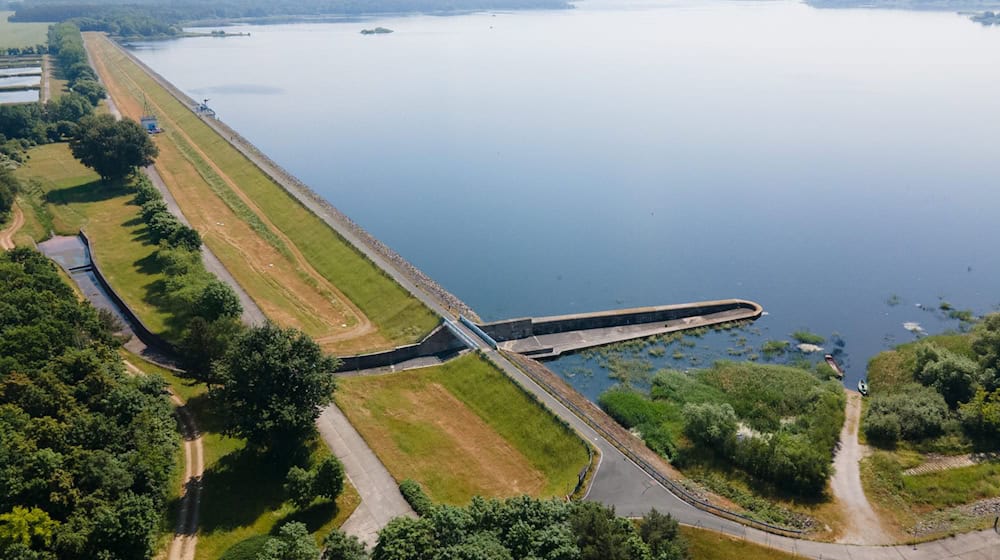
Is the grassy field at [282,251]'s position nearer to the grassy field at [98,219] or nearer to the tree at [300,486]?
the grassy field at [98,219]

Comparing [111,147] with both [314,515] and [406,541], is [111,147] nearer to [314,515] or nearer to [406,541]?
[314,515]

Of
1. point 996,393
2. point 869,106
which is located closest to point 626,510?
point 996,393

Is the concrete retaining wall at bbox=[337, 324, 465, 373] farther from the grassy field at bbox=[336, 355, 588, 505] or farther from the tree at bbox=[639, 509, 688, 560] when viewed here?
the tree at bbox=[639, 509, 688, 560]

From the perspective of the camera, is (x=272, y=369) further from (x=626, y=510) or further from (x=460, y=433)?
(x=626, y=510)

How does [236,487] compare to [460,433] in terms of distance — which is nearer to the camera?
[236,487]

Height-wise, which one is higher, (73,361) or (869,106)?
(869,106)

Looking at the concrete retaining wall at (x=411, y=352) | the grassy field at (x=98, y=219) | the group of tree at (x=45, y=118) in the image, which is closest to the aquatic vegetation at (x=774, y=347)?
the concrete retaining wall at (x=411, y=352)
